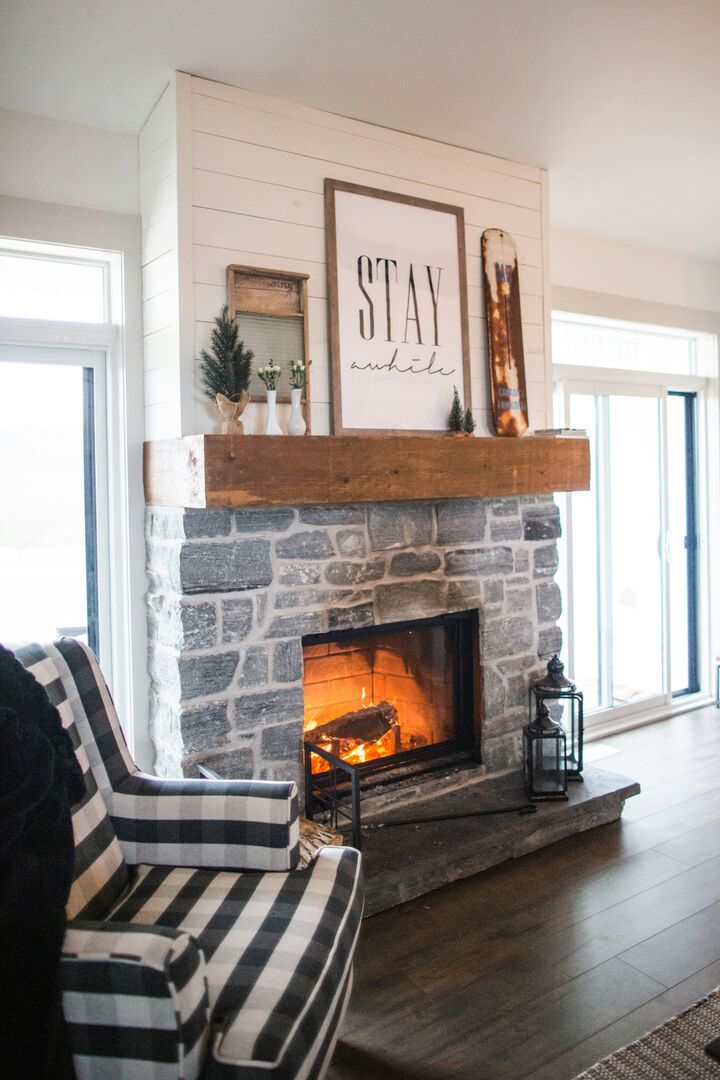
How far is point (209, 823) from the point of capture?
6.38ft

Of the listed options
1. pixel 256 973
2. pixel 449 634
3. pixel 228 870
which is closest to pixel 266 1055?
pixel 256 973

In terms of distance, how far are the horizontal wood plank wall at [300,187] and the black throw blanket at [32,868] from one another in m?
1.17

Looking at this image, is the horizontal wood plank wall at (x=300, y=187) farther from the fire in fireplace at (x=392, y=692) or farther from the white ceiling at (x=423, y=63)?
the fire in fireplace at (x=392, y=692)

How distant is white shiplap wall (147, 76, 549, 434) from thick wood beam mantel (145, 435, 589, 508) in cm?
20

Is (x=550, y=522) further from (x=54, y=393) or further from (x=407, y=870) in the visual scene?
(x=54, y=393)

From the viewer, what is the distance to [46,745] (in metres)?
1.69

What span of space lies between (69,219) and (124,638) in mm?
1495

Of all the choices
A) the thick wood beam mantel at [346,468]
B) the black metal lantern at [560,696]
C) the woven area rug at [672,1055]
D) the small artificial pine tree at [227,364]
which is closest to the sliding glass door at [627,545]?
the black metal lantern at [560,696]

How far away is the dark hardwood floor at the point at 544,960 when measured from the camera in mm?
1958

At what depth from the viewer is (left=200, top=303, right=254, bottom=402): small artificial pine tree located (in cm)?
249

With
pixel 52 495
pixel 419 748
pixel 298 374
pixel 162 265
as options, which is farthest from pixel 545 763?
pixel 162 265

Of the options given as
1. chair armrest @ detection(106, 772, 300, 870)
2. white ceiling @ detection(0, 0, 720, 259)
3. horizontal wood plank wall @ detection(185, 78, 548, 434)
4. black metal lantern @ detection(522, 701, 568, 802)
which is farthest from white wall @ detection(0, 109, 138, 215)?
black metal lantern @ detection(522, 701, 568, 802)

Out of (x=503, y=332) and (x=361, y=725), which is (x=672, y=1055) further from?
(x=503, y=332)

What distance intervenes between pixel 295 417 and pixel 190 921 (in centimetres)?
152
